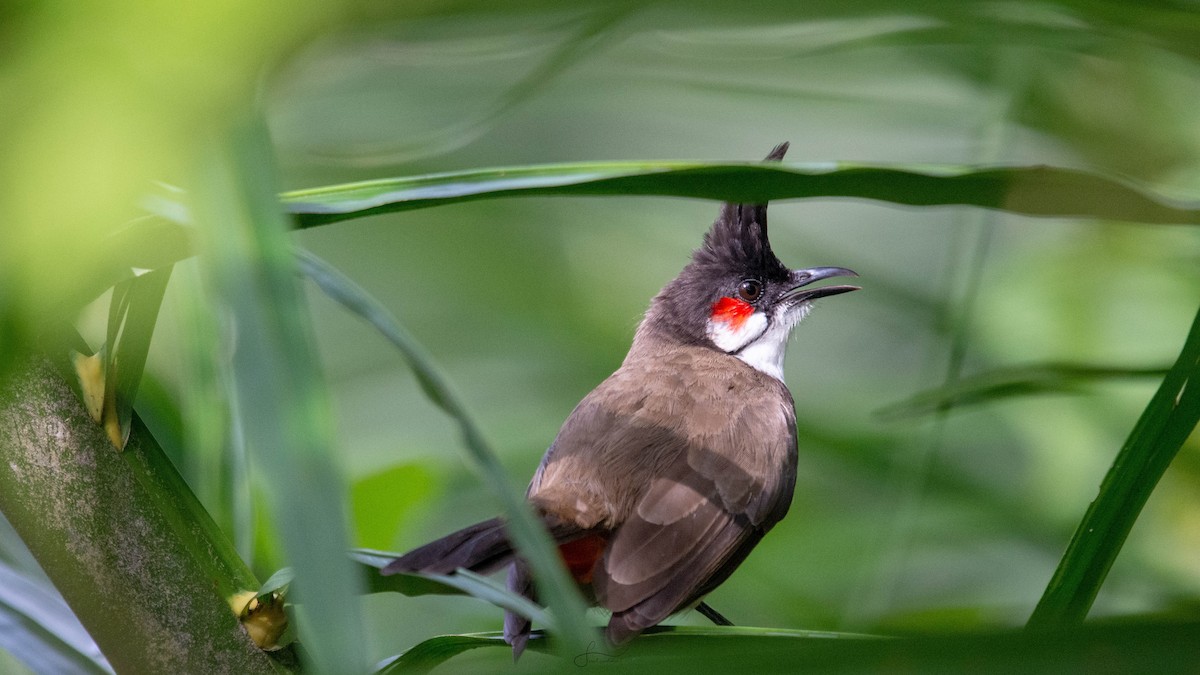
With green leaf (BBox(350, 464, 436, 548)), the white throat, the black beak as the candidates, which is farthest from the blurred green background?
the white throat

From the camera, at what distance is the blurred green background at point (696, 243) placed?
34cm

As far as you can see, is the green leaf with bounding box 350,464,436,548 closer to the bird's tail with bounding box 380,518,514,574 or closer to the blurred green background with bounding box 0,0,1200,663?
the blurred green background with bounding box 0,0,1200,663

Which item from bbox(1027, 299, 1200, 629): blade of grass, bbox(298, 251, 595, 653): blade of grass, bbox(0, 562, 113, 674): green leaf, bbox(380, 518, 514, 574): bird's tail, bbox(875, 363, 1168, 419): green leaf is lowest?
bbox(380, 518, 514, 574): bird's tail

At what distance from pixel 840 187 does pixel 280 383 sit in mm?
423

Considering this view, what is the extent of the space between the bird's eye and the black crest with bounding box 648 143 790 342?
0.01m

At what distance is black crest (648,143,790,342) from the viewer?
277 cm

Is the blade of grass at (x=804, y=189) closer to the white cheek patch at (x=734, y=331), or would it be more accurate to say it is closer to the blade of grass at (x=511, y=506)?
the blade of grass at (x=511, y=506)

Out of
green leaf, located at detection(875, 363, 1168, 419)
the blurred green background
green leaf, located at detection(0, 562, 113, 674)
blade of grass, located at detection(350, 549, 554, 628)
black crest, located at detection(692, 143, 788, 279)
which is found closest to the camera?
the blurred green background

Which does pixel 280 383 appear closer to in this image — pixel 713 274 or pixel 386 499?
pixel 386 499

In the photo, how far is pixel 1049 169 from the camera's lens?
694 mm

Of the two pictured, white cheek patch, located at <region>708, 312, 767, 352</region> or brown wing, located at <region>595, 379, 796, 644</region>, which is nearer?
brown wing, located at <region>595, 379, 796, 644</region>

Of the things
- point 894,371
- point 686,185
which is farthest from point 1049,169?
point 894,371

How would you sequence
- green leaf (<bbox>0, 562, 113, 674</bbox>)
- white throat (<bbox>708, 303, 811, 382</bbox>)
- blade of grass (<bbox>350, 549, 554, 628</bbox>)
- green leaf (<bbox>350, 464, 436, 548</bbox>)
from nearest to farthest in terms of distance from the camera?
blade of grass (<bbox>350, 549, 554, 628</bbox>), green leaf (<bbox>0, 562, 113, 674</bbox>), green leaf (<bbox>350, 464, 436, 548</bbox>), white throat (<bbox>708, 303, 811, 382</bbox>)

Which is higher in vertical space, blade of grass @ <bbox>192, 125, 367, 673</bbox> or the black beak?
blade of grass @ <bbox>192, 125, 367, 673</bbox>
